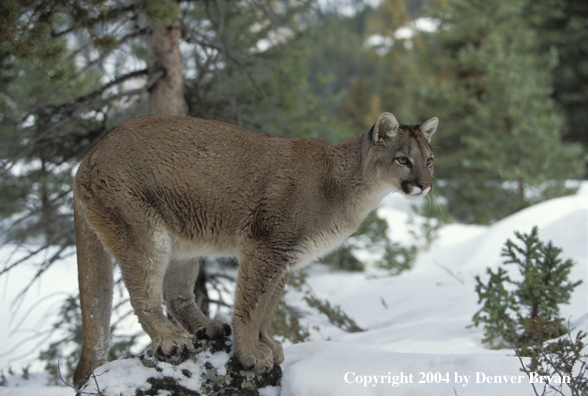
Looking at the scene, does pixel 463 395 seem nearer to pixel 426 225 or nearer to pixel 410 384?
pixel 410 384

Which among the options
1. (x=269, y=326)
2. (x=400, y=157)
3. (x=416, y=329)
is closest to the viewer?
(x=400, y=157)

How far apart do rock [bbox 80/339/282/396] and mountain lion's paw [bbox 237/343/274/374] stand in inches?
3.4

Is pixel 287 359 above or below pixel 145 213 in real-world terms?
below

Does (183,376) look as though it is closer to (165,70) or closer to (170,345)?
(170,345)

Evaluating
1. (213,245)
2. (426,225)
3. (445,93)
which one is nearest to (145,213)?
(213,245)

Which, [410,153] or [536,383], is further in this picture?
[410,153]

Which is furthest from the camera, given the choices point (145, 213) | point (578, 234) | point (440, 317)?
point (578, 234)

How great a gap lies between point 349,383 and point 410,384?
1.45 feet

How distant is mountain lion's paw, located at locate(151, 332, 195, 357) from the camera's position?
3777 millimetres

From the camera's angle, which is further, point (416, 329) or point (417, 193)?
point (416, 329)

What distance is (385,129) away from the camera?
4.32 m

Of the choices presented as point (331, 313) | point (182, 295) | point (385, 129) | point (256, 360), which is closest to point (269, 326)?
point (256, 360)

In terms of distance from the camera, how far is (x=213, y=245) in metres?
4.19

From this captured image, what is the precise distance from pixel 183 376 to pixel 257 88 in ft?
12.9
